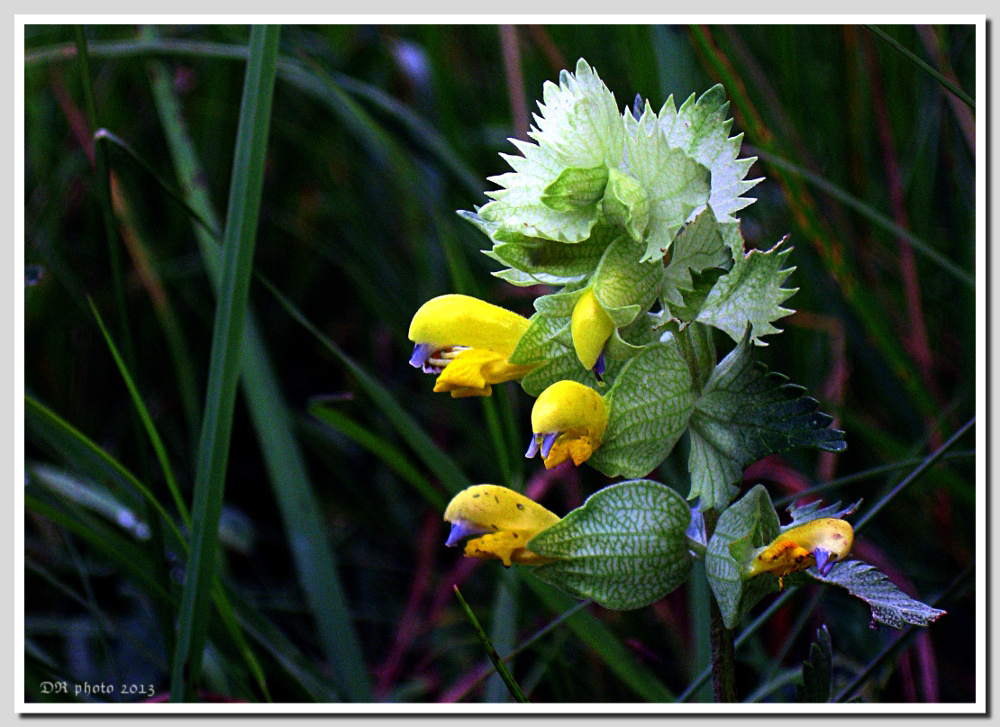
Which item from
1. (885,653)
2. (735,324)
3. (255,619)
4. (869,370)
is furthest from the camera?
(869,370)

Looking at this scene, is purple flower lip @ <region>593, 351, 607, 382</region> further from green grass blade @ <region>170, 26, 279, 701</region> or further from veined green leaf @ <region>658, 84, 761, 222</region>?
green grass blade @ <region>170, 26, 279, 701</region>

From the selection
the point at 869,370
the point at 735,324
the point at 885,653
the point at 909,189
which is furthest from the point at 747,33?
the point at 885,653

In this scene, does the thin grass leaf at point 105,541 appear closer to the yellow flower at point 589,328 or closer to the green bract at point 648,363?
the green bract at point 648,363

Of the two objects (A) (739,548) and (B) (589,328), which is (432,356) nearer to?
(B) (589,328)

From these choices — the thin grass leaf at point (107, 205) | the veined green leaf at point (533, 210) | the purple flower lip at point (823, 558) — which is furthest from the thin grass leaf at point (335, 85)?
the purple flower lip at point (823, 558)

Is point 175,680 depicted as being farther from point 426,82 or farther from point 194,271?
point 426,82

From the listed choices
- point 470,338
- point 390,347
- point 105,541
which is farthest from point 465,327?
point 390,347
